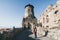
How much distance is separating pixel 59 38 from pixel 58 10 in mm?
26136

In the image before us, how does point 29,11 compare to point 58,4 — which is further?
point 29,11

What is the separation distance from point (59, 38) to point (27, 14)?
5421 centimetres

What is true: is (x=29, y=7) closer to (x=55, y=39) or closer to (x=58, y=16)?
(x=58, y=16)

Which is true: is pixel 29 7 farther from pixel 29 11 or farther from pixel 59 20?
pixel 59 20

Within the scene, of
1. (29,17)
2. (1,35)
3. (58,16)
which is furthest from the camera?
(29,17)

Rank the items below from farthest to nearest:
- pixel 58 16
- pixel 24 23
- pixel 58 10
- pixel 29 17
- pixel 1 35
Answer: pixel 29 17
pixel 24 23
pixel 58 10
pixel 58 16
pixel 1 35

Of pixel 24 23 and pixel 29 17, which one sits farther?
pixel 29 17

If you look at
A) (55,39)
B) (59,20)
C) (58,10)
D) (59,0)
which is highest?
(59,0)

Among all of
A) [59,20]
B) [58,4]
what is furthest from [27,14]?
[59,20]

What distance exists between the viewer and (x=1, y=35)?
10.4 meters

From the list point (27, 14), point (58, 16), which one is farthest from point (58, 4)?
point (27, 14)

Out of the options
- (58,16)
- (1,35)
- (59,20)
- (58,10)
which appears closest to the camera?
(1,35)

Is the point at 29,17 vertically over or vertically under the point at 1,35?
over

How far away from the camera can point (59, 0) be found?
39594mm
